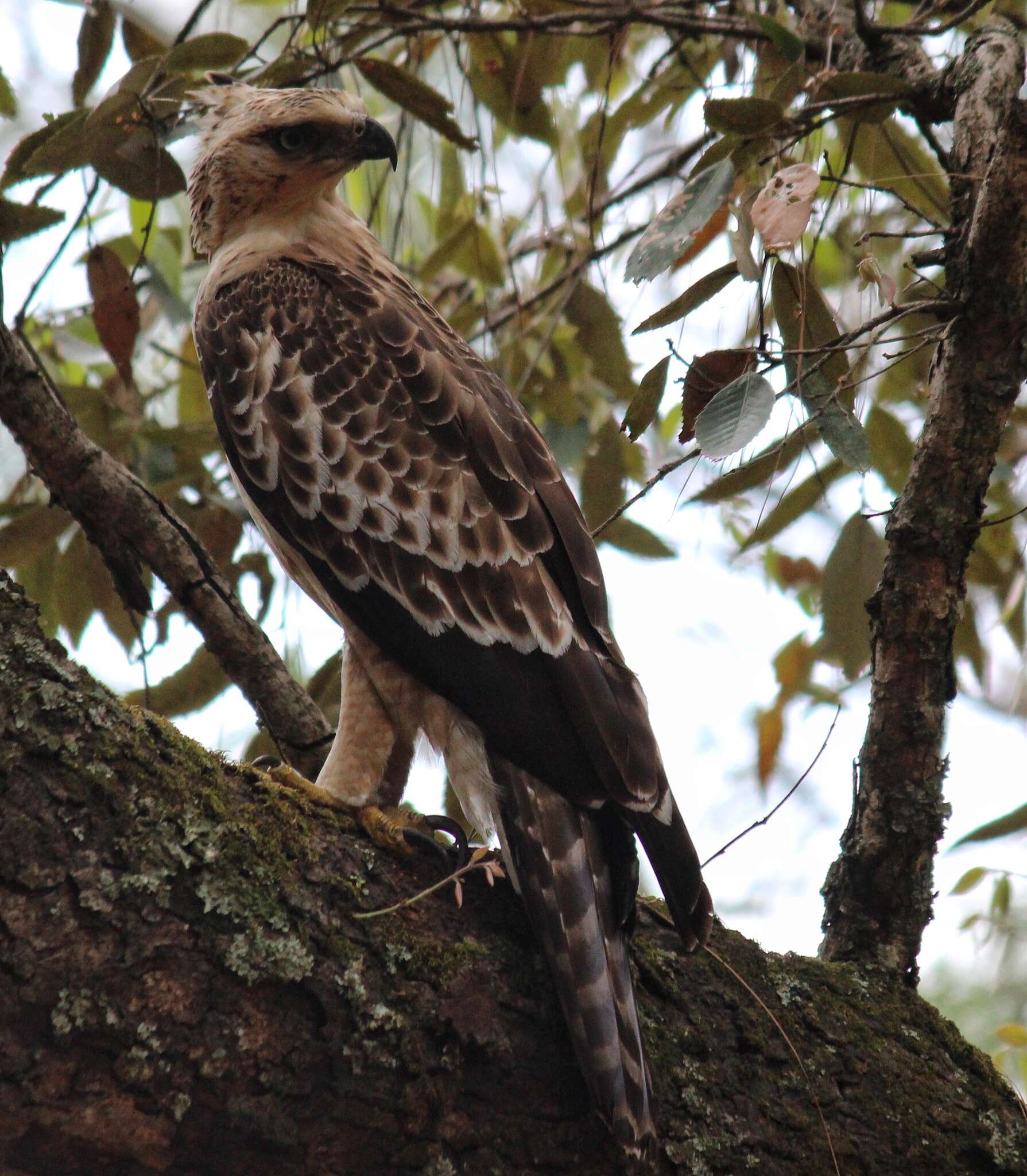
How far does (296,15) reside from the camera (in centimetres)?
322

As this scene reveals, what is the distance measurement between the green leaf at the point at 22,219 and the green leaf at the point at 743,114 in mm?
1619

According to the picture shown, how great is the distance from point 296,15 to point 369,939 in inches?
90.2

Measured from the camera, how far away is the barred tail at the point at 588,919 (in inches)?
82.8

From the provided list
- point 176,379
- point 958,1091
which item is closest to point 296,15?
point 176,379

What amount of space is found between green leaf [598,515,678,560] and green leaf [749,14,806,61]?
1403 mm

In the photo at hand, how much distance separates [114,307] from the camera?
11.2ft

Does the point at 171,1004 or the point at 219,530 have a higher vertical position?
the point at 219,530

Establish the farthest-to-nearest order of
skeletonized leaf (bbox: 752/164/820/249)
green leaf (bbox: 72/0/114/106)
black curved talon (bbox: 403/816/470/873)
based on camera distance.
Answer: green leaf (bbox: 72/0/114/106) < black curved talon (bbox: 403/816/470/873) < skeletonized leaf (bbox: 752/164/820/249)

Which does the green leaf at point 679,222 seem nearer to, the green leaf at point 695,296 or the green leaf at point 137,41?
the green leaf at point 695,296

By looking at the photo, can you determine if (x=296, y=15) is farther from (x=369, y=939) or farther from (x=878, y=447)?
(x=369, y=939)

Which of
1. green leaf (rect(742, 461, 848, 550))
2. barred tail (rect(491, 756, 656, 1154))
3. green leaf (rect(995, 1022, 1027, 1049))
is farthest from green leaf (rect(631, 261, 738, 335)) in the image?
green leaf (rect(995, 1022, 1027, 1049))

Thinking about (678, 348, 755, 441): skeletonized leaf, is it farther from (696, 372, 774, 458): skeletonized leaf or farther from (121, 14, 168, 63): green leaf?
(121, 14, 168, 63): green leaf

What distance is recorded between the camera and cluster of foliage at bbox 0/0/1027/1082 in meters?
2.55

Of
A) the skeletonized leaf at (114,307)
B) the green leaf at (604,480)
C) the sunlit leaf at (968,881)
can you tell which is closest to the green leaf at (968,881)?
the sunlit leaf at (968,881)
